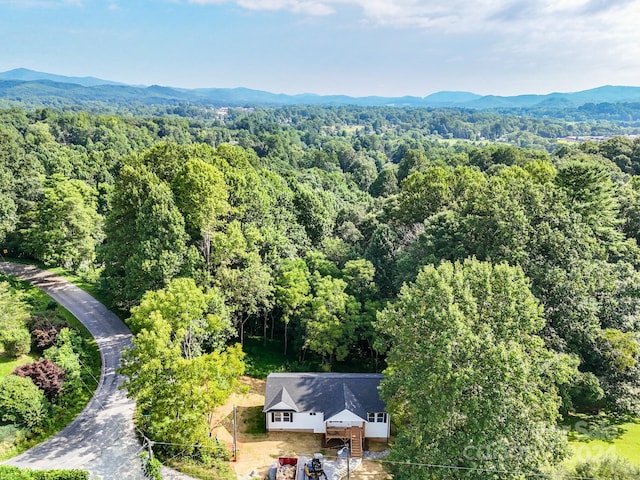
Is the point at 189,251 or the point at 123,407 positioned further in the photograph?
the point at 189,251

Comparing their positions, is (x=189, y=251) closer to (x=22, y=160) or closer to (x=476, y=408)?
(x=476, y=408)

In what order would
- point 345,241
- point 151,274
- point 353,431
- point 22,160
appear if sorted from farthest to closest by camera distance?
1. point 22,160
2. point 345,241
3. point 151,274
4. point 353,431

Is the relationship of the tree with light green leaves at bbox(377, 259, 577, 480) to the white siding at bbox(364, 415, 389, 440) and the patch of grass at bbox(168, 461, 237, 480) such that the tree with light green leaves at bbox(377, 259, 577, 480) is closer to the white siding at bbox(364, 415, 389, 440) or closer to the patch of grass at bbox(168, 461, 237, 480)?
the white siding at bbox(364, 415, 389, 440)

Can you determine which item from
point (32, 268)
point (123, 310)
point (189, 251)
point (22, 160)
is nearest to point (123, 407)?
point (189, 251)

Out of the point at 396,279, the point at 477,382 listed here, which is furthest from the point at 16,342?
the point at 477,382

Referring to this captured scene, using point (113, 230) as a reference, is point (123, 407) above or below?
below

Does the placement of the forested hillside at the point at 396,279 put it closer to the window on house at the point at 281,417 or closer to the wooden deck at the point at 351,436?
the wooden deck at the point at 351,436

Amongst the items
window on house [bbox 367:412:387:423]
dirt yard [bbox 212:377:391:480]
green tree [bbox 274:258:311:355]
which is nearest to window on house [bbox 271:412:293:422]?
dirt yard [bbox 212:377:391:480]
